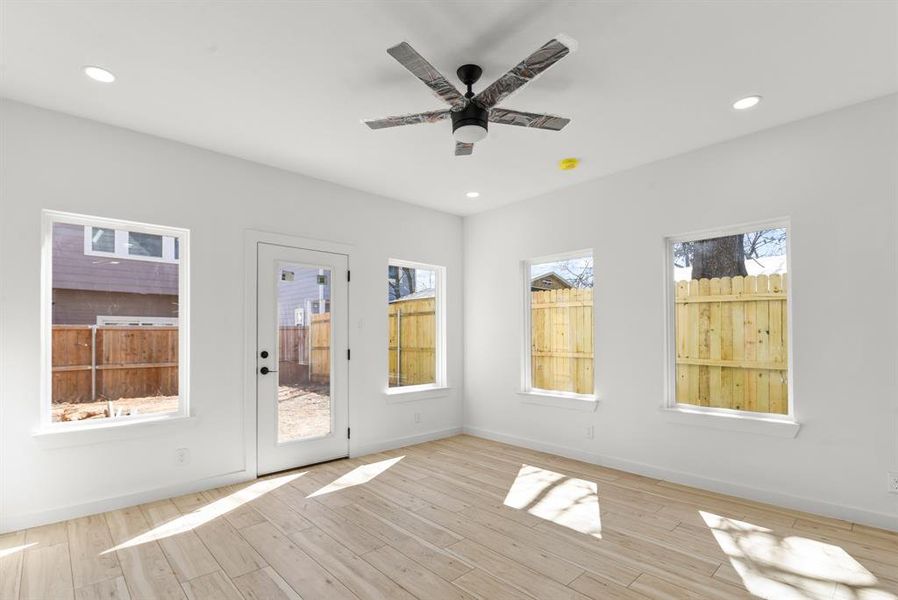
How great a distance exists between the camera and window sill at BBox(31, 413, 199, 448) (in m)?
3.12

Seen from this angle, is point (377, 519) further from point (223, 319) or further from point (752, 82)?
point (752, 82)

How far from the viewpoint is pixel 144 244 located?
12.1ft

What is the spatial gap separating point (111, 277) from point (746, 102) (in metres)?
4.68

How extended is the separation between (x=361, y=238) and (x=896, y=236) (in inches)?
168

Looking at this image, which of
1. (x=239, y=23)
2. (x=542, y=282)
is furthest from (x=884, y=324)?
(x=239, y=23)

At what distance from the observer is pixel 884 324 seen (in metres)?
3.04

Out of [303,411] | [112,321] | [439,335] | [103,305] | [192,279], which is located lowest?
[303,411]

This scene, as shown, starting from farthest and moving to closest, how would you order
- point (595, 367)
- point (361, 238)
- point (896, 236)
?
point (361, 238) < point (595, 367) < point (896, 236)

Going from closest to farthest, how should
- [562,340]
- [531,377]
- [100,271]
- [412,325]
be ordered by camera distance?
1. [100,271]
2. [562,340]
3. [531,377]
4. [412,325]

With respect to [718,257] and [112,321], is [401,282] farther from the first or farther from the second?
[718,257]

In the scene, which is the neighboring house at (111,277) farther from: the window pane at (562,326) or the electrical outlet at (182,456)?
the window pane at (562,326)

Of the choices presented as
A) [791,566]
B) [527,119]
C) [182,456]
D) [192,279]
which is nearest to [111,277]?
[192,279]

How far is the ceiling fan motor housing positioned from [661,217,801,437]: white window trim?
229 cm

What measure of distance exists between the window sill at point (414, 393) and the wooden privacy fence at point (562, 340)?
110cm
